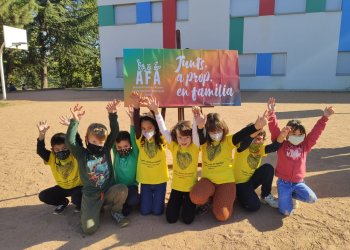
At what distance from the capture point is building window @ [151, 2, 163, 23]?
19453mm

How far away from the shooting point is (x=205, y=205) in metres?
3.64

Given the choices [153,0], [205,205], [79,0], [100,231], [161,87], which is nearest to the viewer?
[100,231]

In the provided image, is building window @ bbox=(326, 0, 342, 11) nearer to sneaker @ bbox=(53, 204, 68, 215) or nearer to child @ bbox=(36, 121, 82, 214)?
child @ bbox=(36, 121, 82, 214)

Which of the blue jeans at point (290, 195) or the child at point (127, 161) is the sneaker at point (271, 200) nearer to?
the blue jeans at point (290, 195)

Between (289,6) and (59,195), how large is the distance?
17.2 m

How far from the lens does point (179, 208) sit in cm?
354

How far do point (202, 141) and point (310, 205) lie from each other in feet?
4.93

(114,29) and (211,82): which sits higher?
(114,29)

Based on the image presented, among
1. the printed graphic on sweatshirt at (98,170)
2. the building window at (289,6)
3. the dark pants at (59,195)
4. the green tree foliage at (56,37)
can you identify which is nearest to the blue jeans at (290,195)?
the printed graphic on sweatshirt at (98,170)

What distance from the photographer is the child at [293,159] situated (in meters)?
3.50

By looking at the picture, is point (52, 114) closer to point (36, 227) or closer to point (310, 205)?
point (36, 227)

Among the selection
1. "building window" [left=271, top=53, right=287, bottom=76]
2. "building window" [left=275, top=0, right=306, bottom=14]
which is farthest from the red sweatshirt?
"building window" [left=275, top=0, right=306, bottom=14]

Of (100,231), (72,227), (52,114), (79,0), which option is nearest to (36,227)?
(72,227)

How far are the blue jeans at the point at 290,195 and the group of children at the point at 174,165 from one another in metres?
0.01
